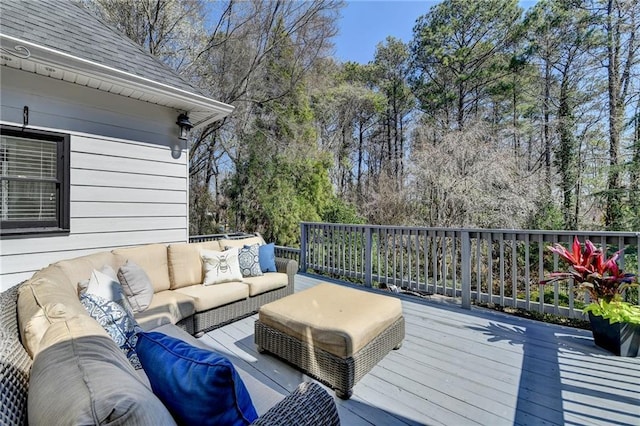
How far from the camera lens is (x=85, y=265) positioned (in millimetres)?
2500

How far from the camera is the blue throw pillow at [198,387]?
94cm

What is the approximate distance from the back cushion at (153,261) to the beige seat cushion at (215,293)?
196mm

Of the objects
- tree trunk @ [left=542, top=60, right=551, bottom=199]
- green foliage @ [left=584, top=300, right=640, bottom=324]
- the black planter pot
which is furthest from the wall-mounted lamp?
tree trunk @ [left=542, top=60, right=551, bottom=199]

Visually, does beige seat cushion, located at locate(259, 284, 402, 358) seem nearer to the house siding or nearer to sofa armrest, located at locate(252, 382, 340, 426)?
sofa armrest, located at locate(252, 382, 340, 426)

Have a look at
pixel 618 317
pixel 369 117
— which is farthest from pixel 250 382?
pixel 369 117

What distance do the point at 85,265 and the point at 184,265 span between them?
0.95 m

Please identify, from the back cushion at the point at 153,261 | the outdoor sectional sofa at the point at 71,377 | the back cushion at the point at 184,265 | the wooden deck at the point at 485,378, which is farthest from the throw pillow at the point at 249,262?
the outdoor sectional sofa at the point at 71,377

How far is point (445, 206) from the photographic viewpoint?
795cm

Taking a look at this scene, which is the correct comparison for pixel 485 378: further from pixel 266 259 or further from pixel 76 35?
pixel 76 35

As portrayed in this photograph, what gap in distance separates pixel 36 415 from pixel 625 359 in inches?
147

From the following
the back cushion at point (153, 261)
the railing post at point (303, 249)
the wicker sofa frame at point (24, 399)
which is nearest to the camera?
the wicker sofa frame at point (24, 399)

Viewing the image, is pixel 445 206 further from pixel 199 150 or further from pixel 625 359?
pixel 199 150

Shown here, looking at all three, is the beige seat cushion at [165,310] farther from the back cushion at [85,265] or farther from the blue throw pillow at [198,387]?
the blue throw pillow at [198,387]

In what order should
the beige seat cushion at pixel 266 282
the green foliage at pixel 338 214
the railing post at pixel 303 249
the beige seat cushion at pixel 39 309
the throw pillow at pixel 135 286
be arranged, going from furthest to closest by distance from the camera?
the green foliage at pixel 338 214 < the railing post at pixel 303 249 < the beige seat cushion at pixel 266 282 < the throw pillow at pixel 135 286 < the beige seat cushion at pixel 39 309
